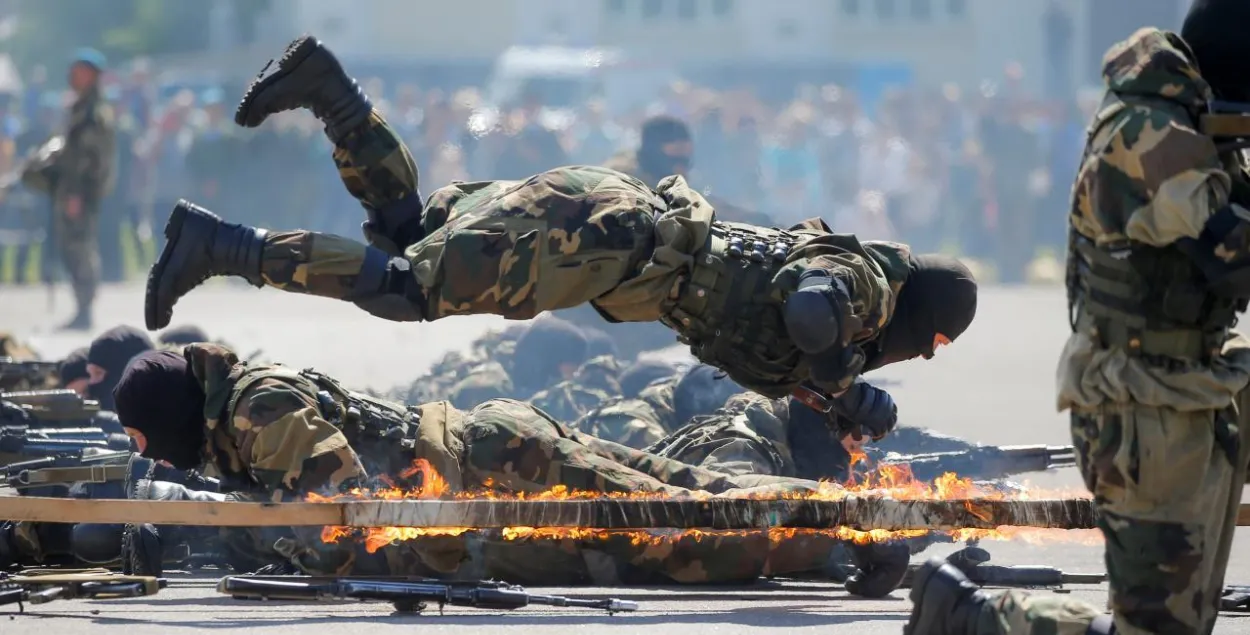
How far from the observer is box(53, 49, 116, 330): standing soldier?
667 inches

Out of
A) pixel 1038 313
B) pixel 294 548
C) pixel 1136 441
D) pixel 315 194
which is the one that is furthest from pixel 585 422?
pixel 315 194

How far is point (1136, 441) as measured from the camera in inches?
189

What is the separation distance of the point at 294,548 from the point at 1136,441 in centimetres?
294

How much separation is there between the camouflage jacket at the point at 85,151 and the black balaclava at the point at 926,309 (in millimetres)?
11244

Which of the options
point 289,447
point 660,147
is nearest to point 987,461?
point 289,447

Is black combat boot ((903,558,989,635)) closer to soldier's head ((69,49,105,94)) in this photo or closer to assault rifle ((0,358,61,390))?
assault rifle ((0,358,61,390))

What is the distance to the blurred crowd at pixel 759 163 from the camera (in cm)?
2247

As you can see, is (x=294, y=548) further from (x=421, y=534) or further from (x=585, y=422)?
(x=585, y=422)

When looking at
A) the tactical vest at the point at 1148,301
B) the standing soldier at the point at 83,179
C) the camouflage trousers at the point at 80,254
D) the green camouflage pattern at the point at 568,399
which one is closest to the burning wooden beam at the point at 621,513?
the tactical vest at the point at 1148,301

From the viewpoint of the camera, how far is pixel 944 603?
5219mm

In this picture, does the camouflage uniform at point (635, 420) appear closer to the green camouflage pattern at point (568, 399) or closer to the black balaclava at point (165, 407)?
the green camouflage pattern at point (568, 399)

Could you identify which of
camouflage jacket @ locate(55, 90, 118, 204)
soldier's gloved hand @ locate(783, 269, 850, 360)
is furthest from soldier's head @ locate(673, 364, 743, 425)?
camouflage jacket @ locate(55, 90, 118, 204)

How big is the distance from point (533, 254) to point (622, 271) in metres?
0.31

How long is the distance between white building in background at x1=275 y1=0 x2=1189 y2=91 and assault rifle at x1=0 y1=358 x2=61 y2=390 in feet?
120
